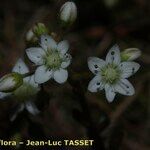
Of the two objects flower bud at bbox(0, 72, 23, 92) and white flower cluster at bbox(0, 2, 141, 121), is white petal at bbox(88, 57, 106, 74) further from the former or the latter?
flower bud at bbox(0, 72, 23, 92)

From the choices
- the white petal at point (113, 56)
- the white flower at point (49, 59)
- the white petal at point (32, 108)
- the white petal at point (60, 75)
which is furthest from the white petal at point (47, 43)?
the white petal at point (32, 108)

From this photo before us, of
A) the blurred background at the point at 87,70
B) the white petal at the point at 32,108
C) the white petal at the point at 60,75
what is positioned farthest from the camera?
the blurred background at the point at 87,70

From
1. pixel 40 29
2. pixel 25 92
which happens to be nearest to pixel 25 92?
pixel 25 92

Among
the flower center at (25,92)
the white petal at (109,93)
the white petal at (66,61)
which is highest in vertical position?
the flower center at (25,92)

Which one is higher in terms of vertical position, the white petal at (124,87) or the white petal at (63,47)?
the white petal at (63,47)

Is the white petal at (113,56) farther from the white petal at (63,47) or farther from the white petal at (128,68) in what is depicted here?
the white petal at (63,47)

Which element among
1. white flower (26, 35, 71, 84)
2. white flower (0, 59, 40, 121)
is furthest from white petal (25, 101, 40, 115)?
white flower (26, 35, 71, 84)

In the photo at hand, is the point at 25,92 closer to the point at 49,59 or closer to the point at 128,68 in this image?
the point at 49,59
